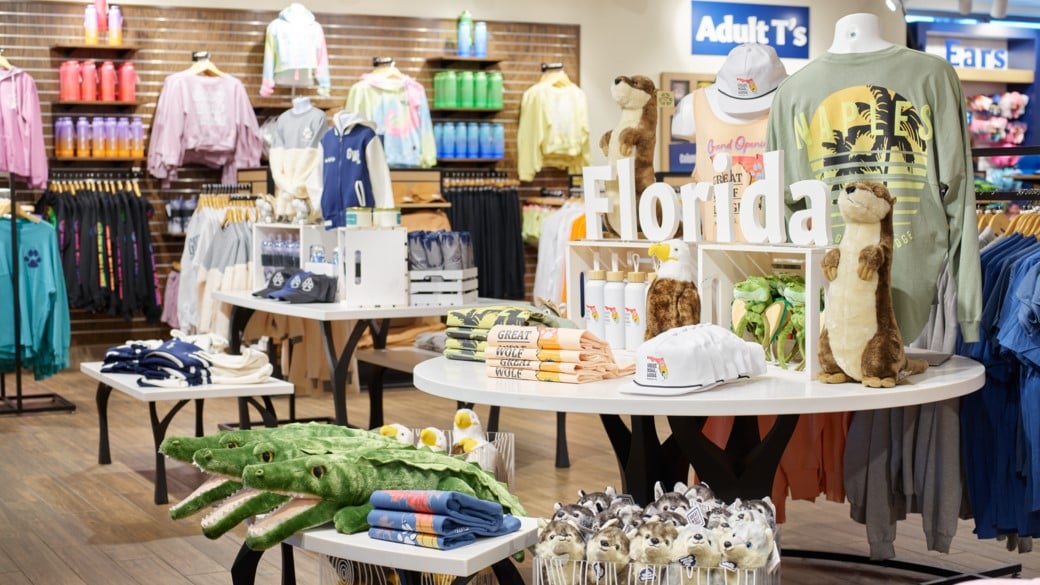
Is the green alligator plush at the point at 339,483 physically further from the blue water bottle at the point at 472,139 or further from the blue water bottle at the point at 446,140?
the blue water bottle at the point at 472,139

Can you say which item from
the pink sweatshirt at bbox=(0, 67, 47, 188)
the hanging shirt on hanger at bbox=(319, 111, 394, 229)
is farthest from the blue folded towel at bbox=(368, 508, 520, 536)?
the pink sweatshirt at bbox=(0, 67, 47, 188)

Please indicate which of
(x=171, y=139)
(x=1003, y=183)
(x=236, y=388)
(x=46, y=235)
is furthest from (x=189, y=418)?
(x=1003, y=183)

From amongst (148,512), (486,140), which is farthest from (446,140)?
(148,512)

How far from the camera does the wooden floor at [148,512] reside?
436 centimetres

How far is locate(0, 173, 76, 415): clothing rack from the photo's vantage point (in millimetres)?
7387

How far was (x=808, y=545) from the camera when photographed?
15.3 ft

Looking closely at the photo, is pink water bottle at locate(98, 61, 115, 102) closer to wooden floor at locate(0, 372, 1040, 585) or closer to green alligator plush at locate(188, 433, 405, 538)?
wooden floor at locate(0, 372, 1040, 585)

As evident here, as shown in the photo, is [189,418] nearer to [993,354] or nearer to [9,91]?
[9,91]

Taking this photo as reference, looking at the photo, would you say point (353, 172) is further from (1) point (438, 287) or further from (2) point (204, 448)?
(2) point (204, 448)

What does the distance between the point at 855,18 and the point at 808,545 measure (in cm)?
197

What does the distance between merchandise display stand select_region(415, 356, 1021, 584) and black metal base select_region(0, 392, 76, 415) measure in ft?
15.5

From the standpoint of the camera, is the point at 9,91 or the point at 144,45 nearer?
the point at 9,91

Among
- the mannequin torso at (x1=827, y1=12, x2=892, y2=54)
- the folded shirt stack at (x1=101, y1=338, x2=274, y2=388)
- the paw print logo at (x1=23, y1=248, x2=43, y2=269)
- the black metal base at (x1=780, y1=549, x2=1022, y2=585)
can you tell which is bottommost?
the black metal base at (x1=780, y1=549, x2=1022, y2=585)

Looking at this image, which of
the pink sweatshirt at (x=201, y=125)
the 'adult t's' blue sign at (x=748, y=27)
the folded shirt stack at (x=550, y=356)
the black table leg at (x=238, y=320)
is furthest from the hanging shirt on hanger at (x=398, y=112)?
the folded shirt stack at (x=550, y=356)
